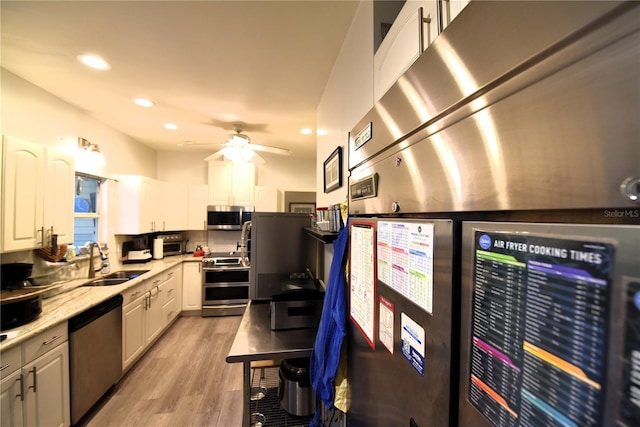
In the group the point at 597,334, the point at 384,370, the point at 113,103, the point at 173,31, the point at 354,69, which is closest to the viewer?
the point at 597,334

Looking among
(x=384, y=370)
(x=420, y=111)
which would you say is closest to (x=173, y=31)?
(x=420, y=111)

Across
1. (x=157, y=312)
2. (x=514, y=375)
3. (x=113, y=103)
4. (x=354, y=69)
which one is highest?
(x=113, y=103)

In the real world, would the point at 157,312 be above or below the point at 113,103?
below

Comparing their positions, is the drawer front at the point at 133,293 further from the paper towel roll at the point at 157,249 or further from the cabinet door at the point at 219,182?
the cabinet door at the point at 219,182

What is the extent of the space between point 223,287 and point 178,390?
1.74m

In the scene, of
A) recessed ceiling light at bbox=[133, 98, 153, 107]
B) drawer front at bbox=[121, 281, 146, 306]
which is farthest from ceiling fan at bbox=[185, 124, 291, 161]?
drawer front at bbox=[121, 281, 146, 306]

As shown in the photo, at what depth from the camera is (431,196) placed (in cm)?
51

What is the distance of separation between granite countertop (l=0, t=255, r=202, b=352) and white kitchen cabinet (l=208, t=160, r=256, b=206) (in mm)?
1604

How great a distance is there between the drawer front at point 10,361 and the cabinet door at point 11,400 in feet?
0.08

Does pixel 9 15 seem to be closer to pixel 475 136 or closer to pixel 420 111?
pixel 420 111

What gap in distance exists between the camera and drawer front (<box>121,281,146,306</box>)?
8.27 ft

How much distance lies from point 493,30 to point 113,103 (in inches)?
133

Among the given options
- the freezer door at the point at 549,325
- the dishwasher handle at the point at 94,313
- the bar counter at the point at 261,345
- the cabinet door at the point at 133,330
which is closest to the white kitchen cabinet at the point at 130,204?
the cabinet door at the point at 133,330

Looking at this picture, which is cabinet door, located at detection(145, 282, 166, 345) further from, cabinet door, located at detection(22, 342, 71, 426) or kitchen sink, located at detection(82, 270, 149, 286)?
cabinet door, located at detection(22, 342, 71, 426)
